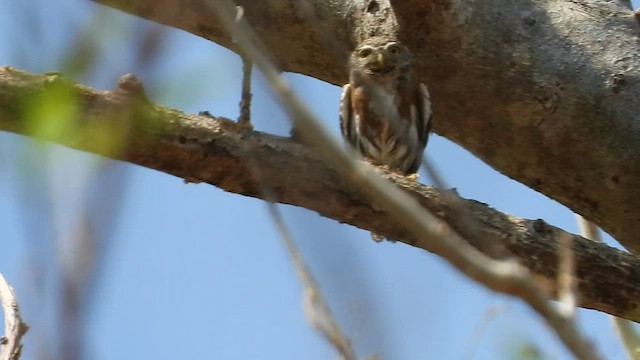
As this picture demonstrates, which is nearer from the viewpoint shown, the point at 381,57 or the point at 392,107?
the point at 392,107

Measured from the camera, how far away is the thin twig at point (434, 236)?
111 centimetres

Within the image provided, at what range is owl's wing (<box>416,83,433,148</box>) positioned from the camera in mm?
4840

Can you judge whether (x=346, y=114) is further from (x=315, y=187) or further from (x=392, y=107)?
(x=315, y=187)

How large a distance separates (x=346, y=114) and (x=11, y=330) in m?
3.51

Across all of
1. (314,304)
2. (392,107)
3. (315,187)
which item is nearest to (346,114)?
(392,107)

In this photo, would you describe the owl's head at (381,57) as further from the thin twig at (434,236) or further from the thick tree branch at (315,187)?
the thin twig at (434,236)

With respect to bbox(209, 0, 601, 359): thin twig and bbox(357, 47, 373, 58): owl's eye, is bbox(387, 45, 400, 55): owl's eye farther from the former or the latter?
bbox(209, 0, 601, 359): thin twig

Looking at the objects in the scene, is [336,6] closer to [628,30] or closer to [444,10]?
[444,10]

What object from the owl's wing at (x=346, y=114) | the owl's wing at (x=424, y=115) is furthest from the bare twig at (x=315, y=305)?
the owl's wing at (x=346, y=114)

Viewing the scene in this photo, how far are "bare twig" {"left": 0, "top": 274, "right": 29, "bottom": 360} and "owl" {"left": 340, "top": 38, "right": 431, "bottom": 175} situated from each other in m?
2.98

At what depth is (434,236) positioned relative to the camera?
1123mm

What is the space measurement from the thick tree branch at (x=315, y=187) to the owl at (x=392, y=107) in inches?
48.8

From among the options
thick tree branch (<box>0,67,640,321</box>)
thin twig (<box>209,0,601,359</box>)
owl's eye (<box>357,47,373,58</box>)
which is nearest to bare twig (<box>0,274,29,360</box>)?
thick tree branch (<box>0,67,640,321</box>)

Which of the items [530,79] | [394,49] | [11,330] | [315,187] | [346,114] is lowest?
[11,330]
